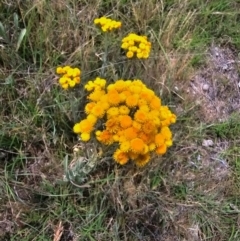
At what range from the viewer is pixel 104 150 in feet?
7.27

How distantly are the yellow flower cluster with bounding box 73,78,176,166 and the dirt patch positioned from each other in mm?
640

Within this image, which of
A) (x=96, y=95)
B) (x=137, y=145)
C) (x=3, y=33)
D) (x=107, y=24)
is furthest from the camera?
(x=3, y=33)

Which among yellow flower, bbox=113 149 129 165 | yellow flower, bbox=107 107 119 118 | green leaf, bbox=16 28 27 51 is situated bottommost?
yellow flower, bbox=113 149 129 165

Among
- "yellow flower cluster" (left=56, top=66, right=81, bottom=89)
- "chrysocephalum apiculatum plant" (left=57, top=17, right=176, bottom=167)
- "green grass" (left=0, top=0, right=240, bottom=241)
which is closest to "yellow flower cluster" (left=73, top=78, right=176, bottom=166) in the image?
"chrysocephalum apiculatum plant" (left=57, top=17, right=176, bottom=167)

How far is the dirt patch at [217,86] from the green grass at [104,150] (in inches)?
1.8

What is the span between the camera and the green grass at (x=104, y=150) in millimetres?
2342

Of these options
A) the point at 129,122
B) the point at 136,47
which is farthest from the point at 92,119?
the point at 136,47

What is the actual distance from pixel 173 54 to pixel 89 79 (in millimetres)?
448

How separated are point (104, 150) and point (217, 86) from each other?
88 cm

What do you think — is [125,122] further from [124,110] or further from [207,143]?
[207,143]

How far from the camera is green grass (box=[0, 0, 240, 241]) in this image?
7.68ft

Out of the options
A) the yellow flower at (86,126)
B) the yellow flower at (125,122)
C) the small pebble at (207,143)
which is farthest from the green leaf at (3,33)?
the small pebble at (207,143)

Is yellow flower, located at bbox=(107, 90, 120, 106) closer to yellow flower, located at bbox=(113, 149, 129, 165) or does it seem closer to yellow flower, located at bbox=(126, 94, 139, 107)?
yellow flower, located at bbox=(126, 94, 139, 107)

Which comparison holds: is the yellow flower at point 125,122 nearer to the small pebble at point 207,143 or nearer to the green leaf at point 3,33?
the small pebble at point 207,143
